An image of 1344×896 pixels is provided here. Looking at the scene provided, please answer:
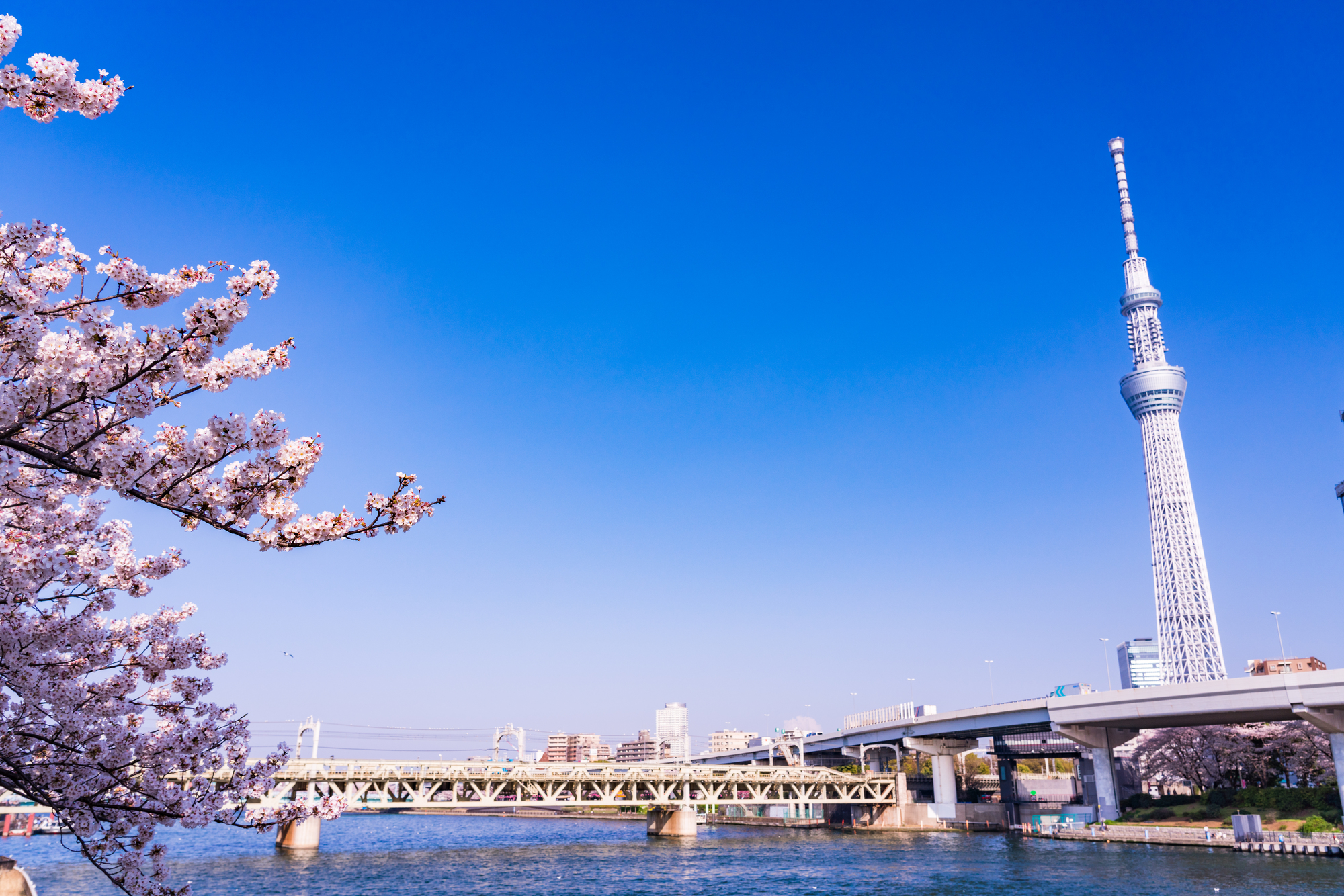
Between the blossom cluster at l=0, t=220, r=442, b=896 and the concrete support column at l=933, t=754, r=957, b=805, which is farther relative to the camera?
the concrete support column at l=933, t=754, r=957, b=805

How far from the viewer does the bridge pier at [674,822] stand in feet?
303

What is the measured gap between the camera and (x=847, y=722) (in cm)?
13425

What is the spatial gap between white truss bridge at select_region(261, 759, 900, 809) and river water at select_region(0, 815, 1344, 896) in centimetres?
443

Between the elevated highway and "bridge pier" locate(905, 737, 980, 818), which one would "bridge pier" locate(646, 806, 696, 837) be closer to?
the elevated highway

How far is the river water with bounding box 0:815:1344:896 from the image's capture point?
47.3 meters

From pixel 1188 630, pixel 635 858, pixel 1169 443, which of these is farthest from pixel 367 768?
pixel 1169 443

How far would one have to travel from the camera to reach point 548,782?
8450 cm

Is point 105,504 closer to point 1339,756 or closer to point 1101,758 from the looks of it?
point 1339,756

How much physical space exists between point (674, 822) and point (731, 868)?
34770 mm

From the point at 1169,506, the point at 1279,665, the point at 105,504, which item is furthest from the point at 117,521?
the point at 1279,665

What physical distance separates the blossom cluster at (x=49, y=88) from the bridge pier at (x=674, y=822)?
9523 centimetres

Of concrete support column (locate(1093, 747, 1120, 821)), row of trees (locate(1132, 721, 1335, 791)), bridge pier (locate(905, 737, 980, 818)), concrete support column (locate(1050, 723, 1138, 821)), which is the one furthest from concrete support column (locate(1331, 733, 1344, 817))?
bridge pier (locate(905, 737, 980, 818))

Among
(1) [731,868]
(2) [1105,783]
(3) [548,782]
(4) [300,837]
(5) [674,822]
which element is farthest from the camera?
(5) [674,822]

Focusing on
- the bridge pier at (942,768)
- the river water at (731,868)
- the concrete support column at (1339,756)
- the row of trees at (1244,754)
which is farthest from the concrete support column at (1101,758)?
the bridge pier at (942,768)
